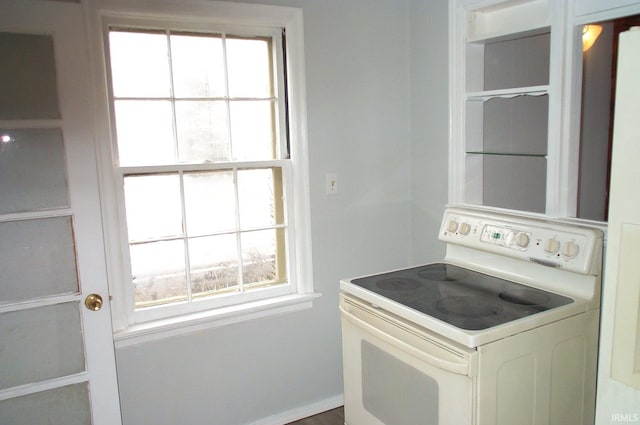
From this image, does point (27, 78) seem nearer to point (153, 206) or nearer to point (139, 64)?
point (139, 64)

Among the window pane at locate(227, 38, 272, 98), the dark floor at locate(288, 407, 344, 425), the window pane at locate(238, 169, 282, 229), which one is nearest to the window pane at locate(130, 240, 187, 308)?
the window pane at locate(238, 169, 282, 229)

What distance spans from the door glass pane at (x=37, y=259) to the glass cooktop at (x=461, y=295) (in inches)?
44.4

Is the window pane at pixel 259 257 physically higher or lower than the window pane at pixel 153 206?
lower

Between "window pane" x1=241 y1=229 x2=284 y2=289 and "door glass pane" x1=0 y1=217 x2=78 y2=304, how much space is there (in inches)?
31.0

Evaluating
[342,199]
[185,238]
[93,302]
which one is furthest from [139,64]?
[342,199]

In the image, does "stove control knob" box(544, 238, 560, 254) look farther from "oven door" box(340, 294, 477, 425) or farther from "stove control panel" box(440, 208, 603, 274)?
"oven door" box(340, 294, 477, 425)

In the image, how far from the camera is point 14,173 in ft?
6.03

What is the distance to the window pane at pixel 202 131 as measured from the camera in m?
2.28

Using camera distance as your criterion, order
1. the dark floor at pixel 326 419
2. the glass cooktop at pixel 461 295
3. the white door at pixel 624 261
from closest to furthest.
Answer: the white door at pixel 624 261 < the glass cooktop at pixel 461 295 < the dark floor at pixel 326 419

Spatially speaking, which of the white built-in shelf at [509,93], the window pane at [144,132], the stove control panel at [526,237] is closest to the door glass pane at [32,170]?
the window pane at [144,132]

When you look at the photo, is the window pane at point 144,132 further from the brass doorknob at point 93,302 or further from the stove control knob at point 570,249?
the stove control knob at point 570,249

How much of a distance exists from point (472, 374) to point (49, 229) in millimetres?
1599

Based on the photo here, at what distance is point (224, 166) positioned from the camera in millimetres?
2361

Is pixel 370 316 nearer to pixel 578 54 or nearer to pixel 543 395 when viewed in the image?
pixel 543 395
